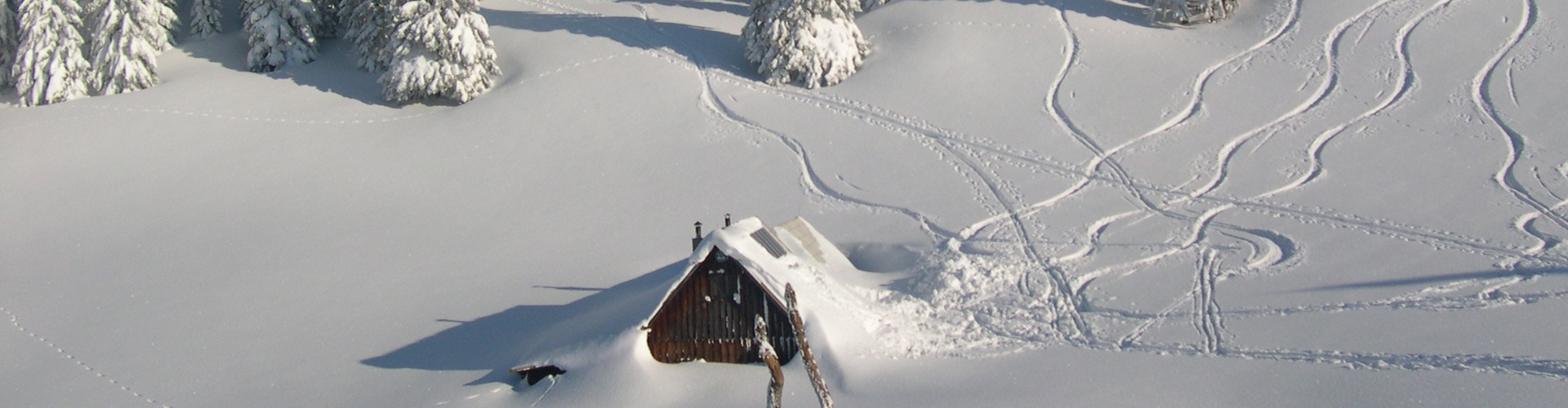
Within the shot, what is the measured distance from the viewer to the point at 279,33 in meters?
28.8

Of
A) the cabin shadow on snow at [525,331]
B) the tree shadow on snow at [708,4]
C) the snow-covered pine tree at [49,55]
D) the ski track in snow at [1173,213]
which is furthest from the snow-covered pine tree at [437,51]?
the cabin shadow on snow at [525,331]

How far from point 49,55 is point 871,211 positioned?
66.6 ft

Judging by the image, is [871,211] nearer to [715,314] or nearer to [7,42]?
[715,314]

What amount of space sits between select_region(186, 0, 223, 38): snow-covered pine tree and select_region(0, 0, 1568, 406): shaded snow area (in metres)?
0.31

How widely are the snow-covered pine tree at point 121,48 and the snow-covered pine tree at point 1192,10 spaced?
76.9 feet

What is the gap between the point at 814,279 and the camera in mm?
15336

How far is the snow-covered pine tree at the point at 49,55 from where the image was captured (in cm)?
2722

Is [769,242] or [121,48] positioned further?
[121,48]

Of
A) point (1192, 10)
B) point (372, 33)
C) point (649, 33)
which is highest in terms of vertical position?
point (1192, 10)

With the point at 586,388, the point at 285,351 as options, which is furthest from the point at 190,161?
the point at 586,388

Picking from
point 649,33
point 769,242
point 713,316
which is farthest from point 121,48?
point 713,316

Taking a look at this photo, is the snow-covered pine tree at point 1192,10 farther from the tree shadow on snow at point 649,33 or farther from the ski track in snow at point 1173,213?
the tree shadow on snow at point 649,33

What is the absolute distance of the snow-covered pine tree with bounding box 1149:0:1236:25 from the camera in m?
25.8

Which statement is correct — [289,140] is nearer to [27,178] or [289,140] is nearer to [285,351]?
[27,178]
